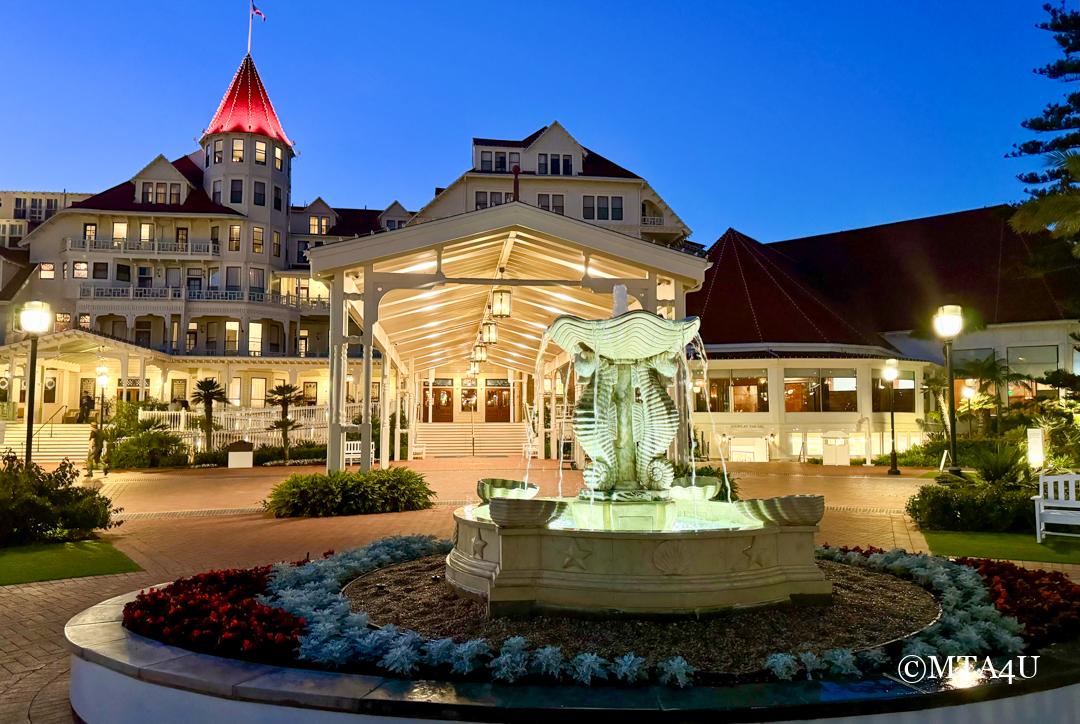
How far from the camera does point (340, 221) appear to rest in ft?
174

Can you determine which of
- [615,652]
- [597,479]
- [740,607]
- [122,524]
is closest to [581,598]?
[615,652]

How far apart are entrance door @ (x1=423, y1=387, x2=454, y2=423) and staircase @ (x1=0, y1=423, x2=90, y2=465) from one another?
1628 cm

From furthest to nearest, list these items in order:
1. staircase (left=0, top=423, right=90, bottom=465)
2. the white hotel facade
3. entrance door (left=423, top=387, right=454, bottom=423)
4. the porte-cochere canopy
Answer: entrance door (left=423, top=387, right=454, bottom=423)
staircase (left=0, top=423, right=90, bottom=465)
the white hotel facade
the porte-cochere canopy

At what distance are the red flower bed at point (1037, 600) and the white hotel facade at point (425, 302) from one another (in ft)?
32.4

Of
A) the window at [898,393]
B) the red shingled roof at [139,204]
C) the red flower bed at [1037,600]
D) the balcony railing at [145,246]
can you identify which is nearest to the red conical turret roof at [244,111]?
the red shingled roof at [139,204]

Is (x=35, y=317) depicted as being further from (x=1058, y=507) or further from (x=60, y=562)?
(x=1058, y=507)

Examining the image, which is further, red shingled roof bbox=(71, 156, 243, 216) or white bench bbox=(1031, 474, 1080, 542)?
red shingled roof bbox=(71, 156, 243, 216)

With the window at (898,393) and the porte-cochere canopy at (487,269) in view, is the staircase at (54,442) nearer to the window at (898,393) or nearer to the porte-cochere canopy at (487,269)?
the porte-cochere canopy at (487,269)

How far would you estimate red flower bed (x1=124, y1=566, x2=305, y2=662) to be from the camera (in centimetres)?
506

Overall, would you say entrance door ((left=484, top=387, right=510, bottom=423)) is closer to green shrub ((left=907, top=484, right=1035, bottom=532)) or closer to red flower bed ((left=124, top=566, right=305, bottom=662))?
green shrub ((left=907, top=484, right=1035, bottom=532))

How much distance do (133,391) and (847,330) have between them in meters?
37.7

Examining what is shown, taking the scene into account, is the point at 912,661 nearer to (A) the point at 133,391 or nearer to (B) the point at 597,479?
(B) the point at 597,479

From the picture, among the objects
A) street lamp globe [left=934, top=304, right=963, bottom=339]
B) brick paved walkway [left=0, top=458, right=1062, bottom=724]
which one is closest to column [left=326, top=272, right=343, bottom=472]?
brick paved walkway [left=0, top=458, right=1062, bottom=724]

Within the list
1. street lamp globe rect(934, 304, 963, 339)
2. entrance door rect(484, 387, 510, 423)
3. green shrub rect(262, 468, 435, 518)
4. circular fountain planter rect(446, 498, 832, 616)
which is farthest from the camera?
entrance door rect(484, 387, 510, 423)
